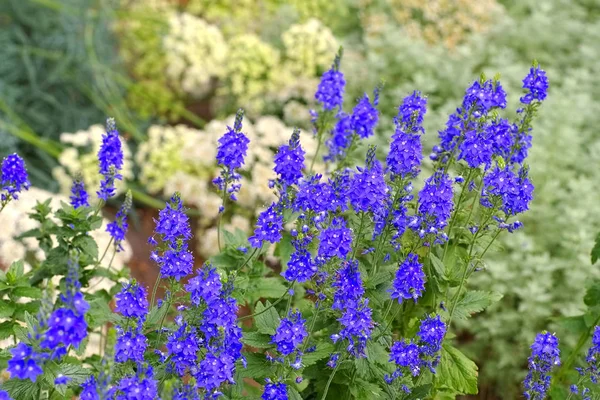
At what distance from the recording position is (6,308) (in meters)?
2.95

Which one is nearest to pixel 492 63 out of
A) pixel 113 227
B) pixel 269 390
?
pixel 113 227

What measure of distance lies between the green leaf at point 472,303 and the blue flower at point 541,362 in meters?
0.30

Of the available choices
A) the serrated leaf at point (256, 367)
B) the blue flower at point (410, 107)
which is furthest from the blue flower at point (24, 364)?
the blue flower at point (410, 107)

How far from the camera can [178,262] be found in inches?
99.7

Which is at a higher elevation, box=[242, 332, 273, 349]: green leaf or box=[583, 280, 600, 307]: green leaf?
box=[583, 280, 600, 307]: green leaf

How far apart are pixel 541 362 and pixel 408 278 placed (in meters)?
0.67

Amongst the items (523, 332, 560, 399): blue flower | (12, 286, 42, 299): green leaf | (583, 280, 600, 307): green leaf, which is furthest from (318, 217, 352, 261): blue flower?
(583, 280, 600, 307): green leaf

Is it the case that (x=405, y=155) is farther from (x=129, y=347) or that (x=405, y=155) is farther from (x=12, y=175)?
(x=12, y=175)

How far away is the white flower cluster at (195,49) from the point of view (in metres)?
6.43

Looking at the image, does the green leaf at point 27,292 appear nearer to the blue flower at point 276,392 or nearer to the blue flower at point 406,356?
the blue flower at point 276,392

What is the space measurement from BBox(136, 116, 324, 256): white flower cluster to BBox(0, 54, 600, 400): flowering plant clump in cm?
204

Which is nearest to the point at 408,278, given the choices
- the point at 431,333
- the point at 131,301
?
the point at 431,333

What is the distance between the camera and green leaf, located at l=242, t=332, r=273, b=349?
108 inches

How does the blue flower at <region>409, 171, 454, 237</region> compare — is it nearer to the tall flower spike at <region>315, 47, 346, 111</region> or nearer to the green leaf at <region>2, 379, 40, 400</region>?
the tall flower spike at <region>315, 47, 346, 111</region>
